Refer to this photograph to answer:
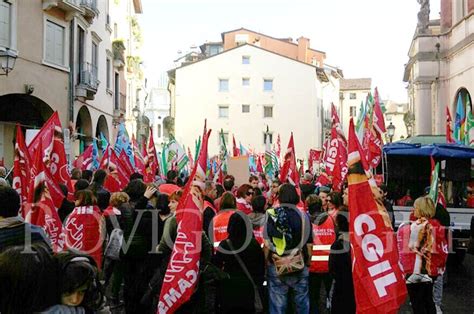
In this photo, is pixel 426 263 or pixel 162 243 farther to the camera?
pixel 426 263

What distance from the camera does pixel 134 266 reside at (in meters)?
7.86

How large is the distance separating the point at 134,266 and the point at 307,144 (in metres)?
54.8

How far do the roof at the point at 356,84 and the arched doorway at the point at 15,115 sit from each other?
7472 cm

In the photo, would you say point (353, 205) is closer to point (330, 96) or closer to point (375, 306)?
point (375, 306)

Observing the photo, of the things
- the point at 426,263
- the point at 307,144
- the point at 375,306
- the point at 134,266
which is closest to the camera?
the point at 375,306

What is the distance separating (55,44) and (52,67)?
3.37 ft

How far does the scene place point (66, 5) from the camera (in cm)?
2361

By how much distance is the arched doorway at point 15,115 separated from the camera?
22.5 m

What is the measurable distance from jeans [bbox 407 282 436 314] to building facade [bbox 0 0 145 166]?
1547cm

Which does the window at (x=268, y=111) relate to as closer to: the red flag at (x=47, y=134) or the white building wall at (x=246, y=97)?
the white building wall at (x=246, y=97)

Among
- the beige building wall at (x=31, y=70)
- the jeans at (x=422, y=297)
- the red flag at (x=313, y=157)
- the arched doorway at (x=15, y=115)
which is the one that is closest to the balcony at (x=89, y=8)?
the beige building wall at (x=31, y=70)

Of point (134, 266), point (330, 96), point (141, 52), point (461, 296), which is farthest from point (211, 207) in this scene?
point (330, 96)

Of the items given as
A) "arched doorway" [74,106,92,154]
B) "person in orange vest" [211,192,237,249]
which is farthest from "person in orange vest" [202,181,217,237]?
"arched doorway" [74,106,92,154]

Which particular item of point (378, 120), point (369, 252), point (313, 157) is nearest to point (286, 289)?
point (369, 252)
